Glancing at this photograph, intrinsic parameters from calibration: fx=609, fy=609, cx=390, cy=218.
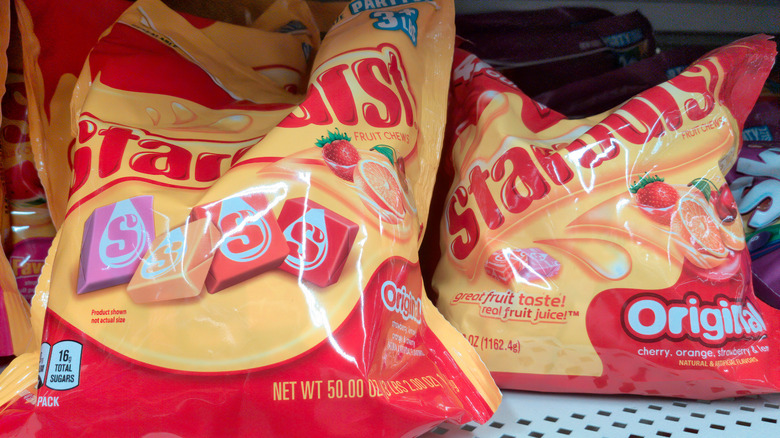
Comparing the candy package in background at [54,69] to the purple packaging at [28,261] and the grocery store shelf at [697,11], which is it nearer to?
the purple packaging at [28,261]

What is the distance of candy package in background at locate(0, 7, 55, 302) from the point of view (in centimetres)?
87

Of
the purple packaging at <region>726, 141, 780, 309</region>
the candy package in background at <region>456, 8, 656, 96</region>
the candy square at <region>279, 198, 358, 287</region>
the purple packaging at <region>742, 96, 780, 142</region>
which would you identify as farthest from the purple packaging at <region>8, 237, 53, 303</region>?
the purple packaging at <region>742, 96, 780, 142</region>

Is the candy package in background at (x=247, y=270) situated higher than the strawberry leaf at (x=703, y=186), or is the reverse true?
the strawberry leaf at (x=703, y=186)

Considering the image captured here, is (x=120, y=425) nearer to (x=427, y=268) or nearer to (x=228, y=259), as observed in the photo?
(x=228, y=259)

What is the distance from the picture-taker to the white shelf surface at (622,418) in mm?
651

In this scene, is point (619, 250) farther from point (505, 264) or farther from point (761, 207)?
point (761, 207)

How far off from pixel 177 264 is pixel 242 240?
0.07 m

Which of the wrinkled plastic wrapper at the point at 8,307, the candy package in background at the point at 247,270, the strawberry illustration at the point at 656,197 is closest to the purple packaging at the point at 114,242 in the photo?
the candy package in background at the point at 247,270

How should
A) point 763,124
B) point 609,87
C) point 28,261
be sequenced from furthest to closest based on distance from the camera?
point 763,124 → point 609,87 → point 28,261

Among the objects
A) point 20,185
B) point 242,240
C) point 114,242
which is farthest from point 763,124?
point 20,185

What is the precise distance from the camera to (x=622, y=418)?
69cm

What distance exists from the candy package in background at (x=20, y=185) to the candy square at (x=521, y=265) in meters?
0.64

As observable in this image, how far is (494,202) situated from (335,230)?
10.1 inches

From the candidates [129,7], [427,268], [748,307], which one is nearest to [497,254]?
[427,268]
